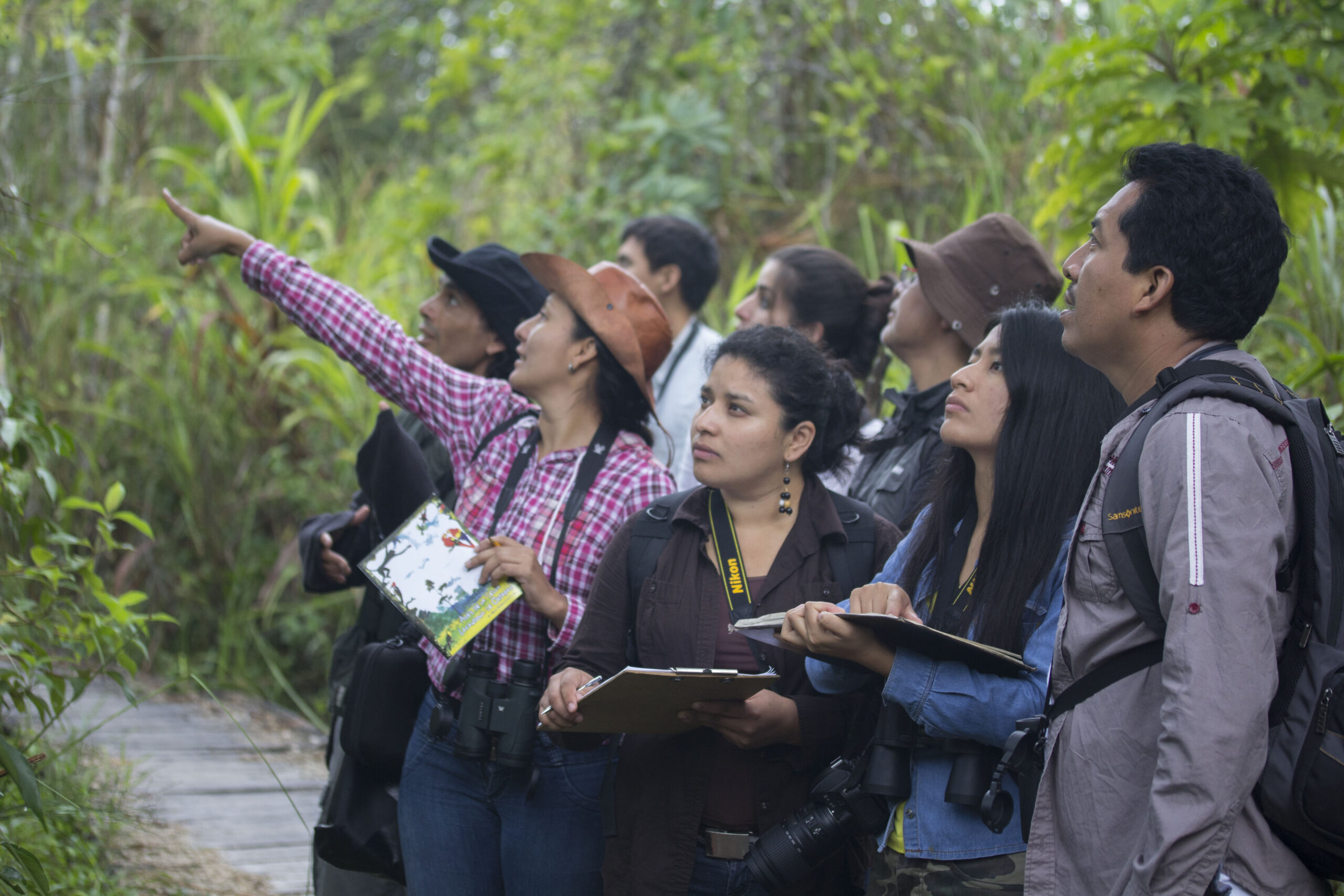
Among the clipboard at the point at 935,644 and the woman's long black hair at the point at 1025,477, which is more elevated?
the woman's long black hair at the point at 1025,477

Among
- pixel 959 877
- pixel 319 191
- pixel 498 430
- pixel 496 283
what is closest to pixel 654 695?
pixel 959 877

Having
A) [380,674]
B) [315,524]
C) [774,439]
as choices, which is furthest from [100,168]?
[774,439]

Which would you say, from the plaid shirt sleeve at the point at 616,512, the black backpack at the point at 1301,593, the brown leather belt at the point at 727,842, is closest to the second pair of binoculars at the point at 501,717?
the plaid shirt sleeve at the point at 616,512

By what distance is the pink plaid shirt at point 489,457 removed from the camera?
2.79m

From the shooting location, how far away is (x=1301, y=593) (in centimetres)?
158

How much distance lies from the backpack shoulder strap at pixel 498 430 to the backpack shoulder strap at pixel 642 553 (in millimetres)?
652

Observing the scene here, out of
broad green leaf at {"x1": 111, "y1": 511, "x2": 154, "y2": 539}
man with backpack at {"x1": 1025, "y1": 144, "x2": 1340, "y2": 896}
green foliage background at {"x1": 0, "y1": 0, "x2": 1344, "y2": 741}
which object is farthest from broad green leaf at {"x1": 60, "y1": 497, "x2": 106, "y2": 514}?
green foliage background at {"x1": 0, "y1": 0, "x2": 1344, "y2": 741}

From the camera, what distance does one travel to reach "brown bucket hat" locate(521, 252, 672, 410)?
302cm

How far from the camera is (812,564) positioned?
2.50 meters

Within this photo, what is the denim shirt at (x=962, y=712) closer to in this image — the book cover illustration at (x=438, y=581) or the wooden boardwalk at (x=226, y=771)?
the book cover illustration at (x=438, y=581)

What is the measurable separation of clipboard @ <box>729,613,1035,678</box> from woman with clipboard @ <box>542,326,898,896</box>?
357 millimetres

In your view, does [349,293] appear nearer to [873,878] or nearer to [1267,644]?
[873,878]

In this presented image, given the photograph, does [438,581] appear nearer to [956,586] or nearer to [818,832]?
[818,832]

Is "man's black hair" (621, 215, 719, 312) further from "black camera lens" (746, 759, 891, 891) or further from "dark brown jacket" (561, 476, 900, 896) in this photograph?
"black camera lens" (746, 759, 891, 891)
